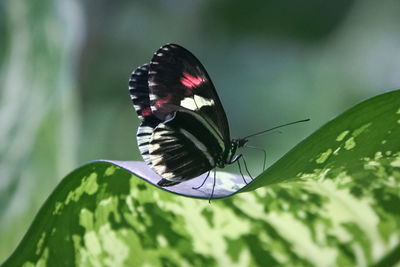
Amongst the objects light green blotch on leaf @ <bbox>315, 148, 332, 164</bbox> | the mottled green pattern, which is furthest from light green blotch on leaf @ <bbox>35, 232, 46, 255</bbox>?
light green blotch on leaf @ <bbox>315, 148, 332, 164</bbox>

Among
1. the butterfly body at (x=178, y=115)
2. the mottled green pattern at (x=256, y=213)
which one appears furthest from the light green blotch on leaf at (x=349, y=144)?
the butterfly body at (x=178, y=115)

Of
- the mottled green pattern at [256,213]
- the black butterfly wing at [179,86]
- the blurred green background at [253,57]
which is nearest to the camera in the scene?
the mottled green pattern at [256,213]

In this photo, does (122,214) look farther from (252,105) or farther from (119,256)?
(252,105)

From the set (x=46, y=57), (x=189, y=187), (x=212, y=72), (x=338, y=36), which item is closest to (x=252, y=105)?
(x=212, y=72)

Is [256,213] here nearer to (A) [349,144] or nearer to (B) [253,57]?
(A) [349,144]

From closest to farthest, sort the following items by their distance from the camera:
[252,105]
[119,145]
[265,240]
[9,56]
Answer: [265,240]
[9,56]
[119,145]
[252,105]

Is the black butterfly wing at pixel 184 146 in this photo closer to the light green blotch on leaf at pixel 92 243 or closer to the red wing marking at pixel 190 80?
the red wing marking at pixel 190 80

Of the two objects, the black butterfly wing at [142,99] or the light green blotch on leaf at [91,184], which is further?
the black butterfly wing at [142,99]
